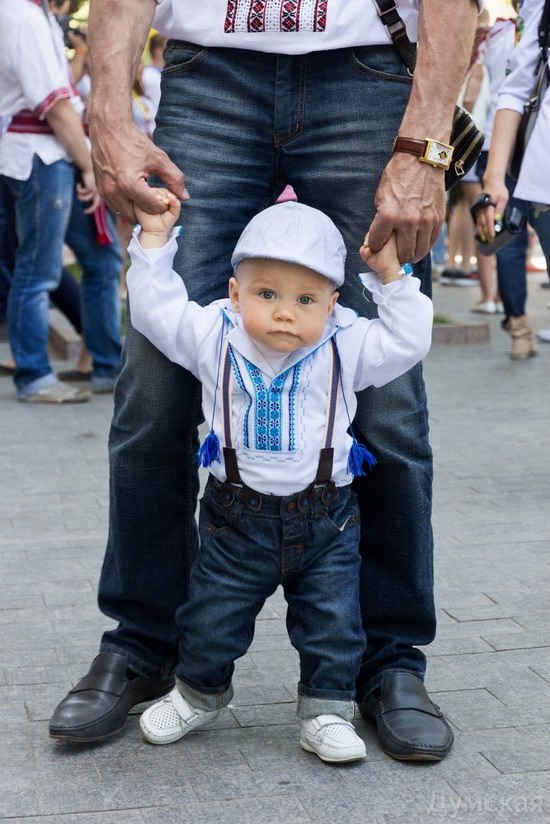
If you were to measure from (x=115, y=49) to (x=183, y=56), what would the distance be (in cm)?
15

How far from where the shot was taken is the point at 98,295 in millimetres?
7340

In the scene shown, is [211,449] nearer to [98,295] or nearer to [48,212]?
[48,212]

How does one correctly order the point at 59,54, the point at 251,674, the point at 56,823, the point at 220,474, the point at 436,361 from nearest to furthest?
the point at 56,823, the point at 220,474, the point at 251,674, the point at 59,54, the point at 436,361

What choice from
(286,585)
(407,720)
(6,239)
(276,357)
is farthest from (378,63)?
(6,239)

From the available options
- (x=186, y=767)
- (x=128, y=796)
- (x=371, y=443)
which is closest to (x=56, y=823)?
(x=128, y=796)

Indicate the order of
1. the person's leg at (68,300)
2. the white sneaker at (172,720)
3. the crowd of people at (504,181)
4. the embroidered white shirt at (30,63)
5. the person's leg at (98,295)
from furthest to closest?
the person's leg at (68,300) → the person's leg at (98,295) → the embroidered white shirt at (30,63) → the crowd of people at (504,181) → the white sneaker at (172,720)

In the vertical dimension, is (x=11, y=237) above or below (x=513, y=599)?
below

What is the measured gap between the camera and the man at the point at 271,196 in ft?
8.61

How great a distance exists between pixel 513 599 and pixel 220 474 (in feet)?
4.72

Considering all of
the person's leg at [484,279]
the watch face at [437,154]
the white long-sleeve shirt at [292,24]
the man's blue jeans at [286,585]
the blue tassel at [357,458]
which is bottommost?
the person's leg at [484,279]

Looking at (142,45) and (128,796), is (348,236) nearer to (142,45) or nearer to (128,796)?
(142,45)

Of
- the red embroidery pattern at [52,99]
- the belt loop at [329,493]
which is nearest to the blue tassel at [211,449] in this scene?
the belt loop at [329,493]

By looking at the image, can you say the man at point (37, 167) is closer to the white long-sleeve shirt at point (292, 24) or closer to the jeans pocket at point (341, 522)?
the white long-sleeve shirt at point (292, 24)

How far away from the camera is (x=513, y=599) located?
3.84 metres
